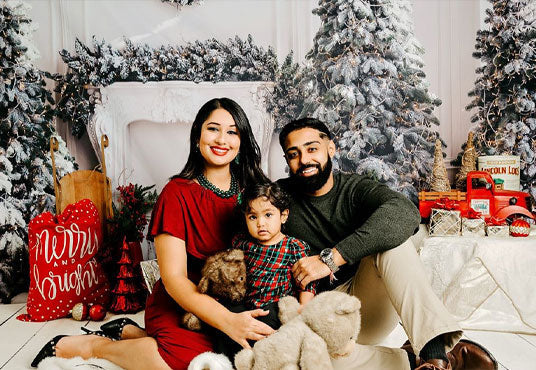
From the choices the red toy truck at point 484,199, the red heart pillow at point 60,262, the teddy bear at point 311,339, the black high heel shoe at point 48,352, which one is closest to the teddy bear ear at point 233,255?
the teddy bear at point 311,339

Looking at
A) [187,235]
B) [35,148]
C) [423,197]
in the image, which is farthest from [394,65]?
[35,148]

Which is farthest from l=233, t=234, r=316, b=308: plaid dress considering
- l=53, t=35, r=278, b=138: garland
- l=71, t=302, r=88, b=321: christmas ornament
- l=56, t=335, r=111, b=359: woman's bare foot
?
l=53, t=35, r=278, b=138: garland

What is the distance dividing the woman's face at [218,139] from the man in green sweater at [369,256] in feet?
0.83

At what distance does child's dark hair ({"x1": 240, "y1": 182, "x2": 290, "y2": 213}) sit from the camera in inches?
65.3

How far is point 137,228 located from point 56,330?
0.83m

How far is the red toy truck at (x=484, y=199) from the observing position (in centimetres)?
270

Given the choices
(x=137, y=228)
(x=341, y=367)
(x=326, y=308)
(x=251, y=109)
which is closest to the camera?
(x=326, y=308)

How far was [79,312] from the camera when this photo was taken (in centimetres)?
260

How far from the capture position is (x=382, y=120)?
3.17 metres

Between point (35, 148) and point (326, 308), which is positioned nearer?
point (326, 308)

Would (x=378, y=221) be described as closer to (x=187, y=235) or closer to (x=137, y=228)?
(x=187, y=235)

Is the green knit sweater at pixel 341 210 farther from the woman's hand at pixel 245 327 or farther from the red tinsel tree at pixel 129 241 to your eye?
the red tinsel tree at pixel 129 241

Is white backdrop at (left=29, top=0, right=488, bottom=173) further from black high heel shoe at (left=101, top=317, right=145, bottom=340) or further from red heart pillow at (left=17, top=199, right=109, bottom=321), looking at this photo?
black high heel shoe at (left=101, top=317, right=145, bottom=340)

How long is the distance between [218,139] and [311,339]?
35.9 inches
